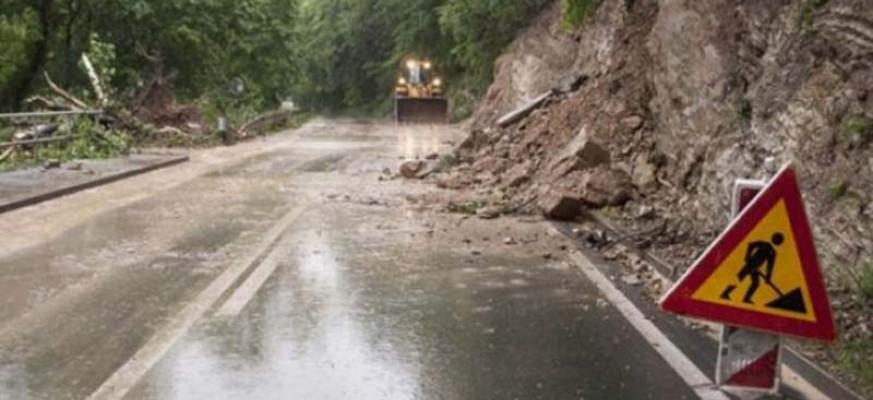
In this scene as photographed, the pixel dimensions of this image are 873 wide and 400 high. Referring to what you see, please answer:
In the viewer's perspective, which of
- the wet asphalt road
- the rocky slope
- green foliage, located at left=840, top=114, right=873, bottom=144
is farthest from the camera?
the rocky slope

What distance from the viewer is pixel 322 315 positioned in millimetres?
7480

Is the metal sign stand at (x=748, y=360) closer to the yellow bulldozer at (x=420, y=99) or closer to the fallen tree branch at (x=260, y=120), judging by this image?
the fallen tree branch at (x=260, y=120)

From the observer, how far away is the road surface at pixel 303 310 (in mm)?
5746

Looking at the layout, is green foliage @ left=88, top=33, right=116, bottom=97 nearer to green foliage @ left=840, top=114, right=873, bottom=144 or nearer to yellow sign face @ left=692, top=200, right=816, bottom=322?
green foliage @ left=840, top=114, right=873, bottom=144

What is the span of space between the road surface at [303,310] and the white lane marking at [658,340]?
0.14ft

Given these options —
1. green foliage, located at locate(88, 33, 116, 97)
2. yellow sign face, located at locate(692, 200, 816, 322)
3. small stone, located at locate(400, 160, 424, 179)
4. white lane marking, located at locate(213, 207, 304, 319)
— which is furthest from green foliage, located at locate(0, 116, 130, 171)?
yellow sign face, located at locate(692, 200, 816, 322)

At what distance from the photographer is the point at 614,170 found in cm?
1409

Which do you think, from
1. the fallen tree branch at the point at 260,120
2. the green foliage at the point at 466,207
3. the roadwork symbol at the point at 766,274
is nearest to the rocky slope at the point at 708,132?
the green foliage at the point at 466,207

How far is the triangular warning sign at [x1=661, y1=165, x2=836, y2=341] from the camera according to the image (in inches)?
197

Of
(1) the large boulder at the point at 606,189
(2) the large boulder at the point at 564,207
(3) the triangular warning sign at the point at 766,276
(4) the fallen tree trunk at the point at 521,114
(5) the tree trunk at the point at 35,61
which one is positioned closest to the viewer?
(3) the triangular warning sign at the point at 766,276

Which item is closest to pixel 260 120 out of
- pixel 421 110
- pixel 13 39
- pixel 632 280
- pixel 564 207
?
pixel 421 110

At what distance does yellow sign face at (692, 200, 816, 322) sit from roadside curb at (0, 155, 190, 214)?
11.0 meters

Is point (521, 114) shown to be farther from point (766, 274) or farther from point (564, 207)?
point (766, 274)

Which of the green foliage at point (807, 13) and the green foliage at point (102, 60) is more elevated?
the green foliage at point (807, 13)
